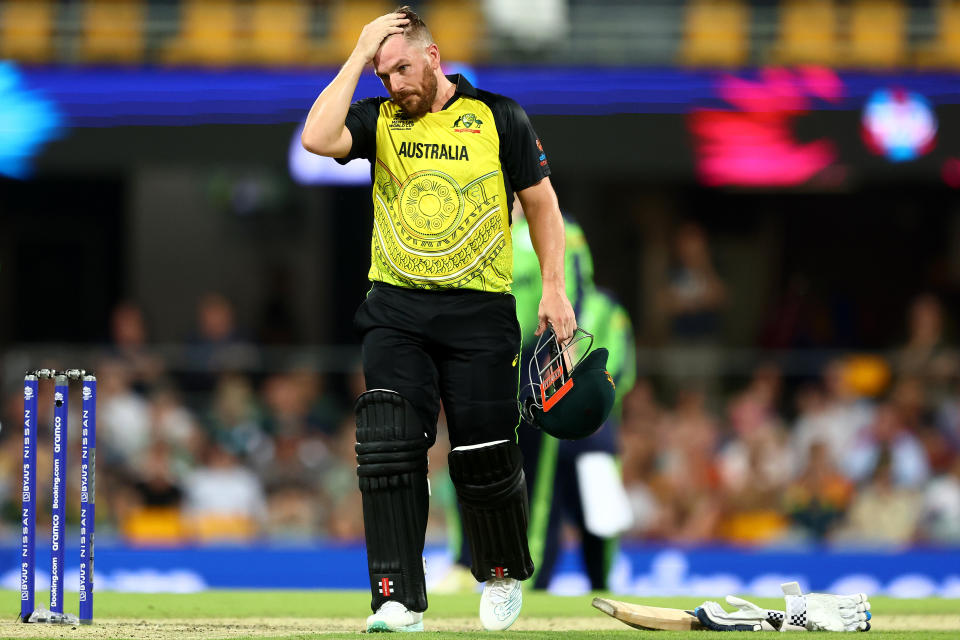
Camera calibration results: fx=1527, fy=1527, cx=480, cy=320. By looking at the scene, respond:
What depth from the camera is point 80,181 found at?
49.5ft

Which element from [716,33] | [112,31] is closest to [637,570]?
[716,33]

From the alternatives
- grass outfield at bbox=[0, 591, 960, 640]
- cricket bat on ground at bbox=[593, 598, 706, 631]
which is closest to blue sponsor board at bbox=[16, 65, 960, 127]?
grass outfield at bbox=[0, 591, 960, 640]

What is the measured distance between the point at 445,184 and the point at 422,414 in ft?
2.35

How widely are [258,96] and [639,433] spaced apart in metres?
3.80

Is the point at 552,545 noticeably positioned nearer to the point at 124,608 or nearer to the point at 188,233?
the point at 124,608

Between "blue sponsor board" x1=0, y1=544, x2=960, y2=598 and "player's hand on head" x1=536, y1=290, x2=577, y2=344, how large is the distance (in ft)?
16.6

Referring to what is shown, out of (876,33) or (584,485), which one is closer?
(584,485)

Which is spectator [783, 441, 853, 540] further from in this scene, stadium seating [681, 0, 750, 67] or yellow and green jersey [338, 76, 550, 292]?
yellow and green jersey [338, 76, 550, 292]

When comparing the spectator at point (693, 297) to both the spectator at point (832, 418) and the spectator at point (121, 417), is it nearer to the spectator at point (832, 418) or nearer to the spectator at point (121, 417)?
the spectator at point (832, 418)

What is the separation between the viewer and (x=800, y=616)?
4.98m

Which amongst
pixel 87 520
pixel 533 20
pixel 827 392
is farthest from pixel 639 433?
pixel 87 520

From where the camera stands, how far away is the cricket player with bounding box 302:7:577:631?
469 cm

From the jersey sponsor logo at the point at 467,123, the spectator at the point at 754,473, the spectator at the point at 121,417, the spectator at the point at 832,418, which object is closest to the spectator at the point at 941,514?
the spectator at the point at 832,418

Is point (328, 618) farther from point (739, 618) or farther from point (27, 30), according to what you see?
point (27, 30)
